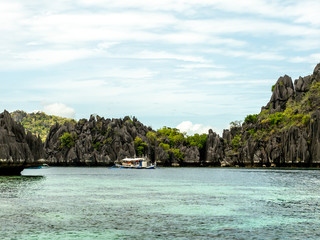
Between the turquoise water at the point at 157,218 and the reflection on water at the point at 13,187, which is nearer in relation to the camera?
the turquoise water at the point at 157,218

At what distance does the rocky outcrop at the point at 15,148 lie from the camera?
96750 mm

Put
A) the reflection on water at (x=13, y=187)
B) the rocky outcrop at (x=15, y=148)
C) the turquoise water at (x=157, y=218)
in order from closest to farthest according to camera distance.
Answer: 1. the turquoise water at (x=157, y=218)
2. the reflection on water at (x=13, y=187)
3. the rocky outcrop at (x=15, y=148)

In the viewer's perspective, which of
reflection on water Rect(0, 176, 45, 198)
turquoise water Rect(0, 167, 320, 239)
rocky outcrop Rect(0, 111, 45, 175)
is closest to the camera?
turquoise water Rect(0, 167, 320, 239)

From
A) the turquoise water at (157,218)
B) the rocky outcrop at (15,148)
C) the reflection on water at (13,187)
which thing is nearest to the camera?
the turquoise water at (157,218)

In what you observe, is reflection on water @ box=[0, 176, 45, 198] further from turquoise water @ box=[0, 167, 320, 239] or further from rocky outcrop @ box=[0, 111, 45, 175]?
rocky outcrop @ box=[0, 111, 45, 175]

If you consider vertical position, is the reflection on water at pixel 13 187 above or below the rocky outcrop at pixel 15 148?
below

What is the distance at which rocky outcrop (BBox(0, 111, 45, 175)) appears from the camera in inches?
3809

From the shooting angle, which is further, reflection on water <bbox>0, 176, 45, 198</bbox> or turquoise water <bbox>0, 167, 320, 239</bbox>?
reflection on water <bbox>0, 176, 45, 198</bbox>

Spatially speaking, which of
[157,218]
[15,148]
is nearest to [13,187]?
[15,148]

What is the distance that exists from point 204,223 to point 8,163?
244 ft

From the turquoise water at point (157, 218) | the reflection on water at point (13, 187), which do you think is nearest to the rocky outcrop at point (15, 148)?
the reflection on water at point (13, 187)

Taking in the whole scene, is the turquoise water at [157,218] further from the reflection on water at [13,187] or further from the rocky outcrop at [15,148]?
the rocky outcrop at [15,148]

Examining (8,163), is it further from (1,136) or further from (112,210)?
(112,210)

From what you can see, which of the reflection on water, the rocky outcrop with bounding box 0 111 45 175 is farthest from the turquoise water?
the rocky outcrop with bounding box 0 111 45 175
